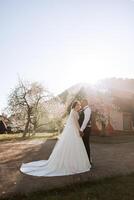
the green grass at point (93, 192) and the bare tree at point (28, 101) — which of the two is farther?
the bare tree at point (28, 101)

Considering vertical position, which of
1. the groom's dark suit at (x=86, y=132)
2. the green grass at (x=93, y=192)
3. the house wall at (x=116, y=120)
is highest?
the groom's dark suit at (x=86, y=132)

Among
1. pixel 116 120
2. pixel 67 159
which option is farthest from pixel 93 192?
pixel 116 120

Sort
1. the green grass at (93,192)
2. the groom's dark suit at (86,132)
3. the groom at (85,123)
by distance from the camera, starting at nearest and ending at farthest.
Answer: the green grass at (93,192) → the groom at (85,123) → the groom's dark suit at (86,132)

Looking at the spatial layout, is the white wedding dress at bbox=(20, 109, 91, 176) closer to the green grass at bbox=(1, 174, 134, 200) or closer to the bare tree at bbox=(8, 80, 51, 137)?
the green grass at bbox=(1, 174, 134, 200)

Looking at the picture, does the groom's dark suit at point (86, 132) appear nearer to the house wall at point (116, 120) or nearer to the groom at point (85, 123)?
the groom at point (85, 123)

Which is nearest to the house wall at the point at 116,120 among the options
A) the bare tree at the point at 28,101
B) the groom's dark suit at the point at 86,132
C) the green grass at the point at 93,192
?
the bare tree at the point at 28,101

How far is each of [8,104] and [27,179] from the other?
20655 mm

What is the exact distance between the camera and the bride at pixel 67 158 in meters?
7.73

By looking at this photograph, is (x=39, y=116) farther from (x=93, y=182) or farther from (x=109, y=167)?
(x=93, y=182)

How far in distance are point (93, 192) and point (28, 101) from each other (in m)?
21.9

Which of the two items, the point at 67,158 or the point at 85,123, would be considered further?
the point at 85,123

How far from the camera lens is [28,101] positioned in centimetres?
2712

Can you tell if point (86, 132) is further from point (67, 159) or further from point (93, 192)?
point (93, 192)

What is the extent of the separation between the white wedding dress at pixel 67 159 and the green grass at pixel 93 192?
1262 mm
